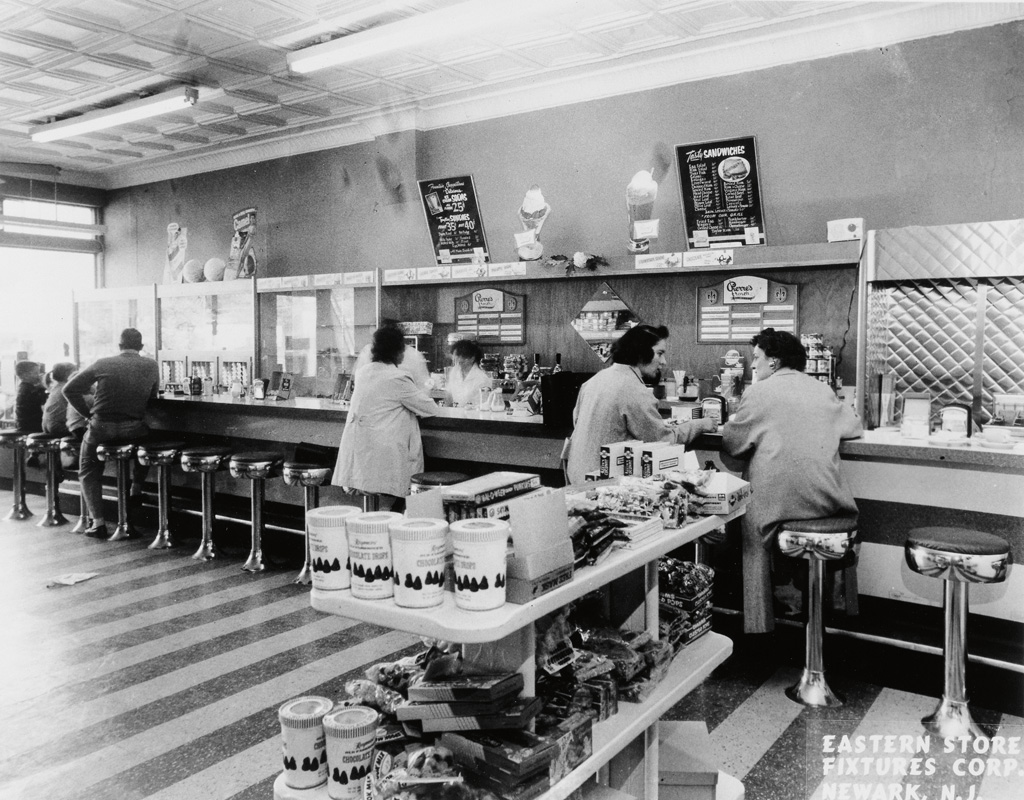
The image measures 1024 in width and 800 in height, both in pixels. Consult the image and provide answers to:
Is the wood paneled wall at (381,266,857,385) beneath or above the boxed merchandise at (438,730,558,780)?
above

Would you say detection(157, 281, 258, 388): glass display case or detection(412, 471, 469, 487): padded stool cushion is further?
detection(157, 281, 258, 388): glass display case

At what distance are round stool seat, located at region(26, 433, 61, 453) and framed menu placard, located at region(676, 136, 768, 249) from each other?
6042mm

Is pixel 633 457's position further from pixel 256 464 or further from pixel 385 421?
pixel 256 464

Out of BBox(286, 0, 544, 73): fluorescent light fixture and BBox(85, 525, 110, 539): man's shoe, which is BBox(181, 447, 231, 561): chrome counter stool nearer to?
BBox(85, 525, 110, 539): man's shoe

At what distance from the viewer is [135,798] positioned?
293 centimetres

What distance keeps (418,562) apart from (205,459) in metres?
5.08

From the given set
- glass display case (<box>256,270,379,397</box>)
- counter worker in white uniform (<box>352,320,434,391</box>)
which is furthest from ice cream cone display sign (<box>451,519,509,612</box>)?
glass display case (<box>256,270,379,397</box>)

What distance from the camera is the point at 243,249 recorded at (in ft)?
28.9

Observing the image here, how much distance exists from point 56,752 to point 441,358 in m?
5.04

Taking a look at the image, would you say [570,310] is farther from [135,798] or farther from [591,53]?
[135,798]

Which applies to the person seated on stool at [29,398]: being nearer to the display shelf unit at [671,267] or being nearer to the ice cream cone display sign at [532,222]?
the display shelf unit at [671,267]

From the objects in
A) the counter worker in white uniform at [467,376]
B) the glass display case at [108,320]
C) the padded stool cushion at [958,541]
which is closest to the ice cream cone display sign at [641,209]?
the counter worker in white uniform at [467,376]

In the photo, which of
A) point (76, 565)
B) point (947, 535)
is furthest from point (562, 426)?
point (76, 565)

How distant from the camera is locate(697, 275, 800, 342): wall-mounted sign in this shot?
5.92 m
